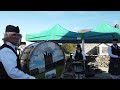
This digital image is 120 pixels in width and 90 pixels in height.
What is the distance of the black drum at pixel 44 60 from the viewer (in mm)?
2633

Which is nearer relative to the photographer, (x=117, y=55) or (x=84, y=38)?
(x=117, y=55)

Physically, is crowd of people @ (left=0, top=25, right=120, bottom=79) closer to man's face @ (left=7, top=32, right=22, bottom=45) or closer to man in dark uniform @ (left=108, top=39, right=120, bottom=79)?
man's face @ (left=7, top=32, right=22, bottom=45)

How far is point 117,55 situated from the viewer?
626cm

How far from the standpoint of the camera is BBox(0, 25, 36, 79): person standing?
83.2 inches

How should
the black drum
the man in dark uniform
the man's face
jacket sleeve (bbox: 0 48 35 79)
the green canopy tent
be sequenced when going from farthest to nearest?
the green canopy tent
the man in dark uniform
the black drum
the man's face
jacket sleeve (bbox: 0 48 35 79)

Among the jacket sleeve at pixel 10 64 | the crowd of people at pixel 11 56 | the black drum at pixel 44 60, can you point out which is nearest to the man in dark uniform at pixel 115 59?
the black drum at pixel 44 60

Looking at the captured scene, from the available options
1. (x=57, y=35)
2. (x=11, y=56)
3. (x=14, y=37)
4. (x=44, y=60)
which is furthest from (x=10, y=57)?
(x=57, y=35)

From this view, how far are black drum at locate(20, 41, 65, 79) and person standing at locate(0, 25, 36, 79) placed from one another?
1.31ft

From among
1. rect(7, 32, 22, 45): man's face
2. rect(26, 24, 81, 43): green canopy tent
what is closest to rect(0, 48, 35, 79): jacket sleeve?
rect(7, 32, 22, 45): man's face

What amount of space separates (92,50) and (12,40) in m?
22.8

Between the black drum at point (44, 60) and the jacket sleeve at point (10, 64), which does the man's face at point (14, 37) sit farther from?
the black drum at point (44, 60)

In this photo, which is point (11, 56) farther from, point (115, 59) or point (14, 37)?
point (115, 59)

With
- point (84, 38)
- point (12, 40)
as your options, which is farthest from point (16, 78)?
point (84, 38)
